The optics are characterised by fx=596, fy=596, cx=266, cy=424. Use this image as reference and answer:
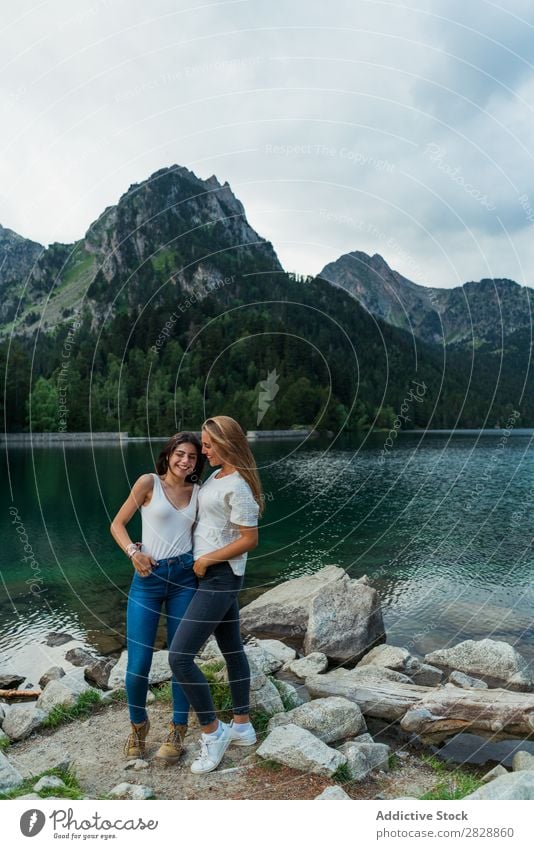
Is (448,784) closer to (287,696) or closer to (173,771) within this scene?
(287,696)

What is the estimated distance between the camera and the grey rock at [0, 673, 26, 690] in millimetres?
10019

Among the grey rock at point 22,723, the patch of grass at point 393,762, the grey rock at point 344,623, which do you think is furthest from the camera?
the grey rock at point 344,623

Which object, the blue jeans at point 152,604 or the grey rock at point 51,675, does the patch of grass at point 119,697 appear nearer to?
the blue jeans at point 152,604

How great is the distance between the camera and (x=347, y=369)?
2298 inches

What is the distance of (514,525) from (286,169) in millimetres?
19399

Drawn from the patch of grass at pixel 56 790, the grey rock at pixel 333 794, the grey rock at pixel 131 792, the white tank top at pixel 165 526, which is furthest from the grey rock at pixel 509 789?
the patch of grass at pixel 56 790

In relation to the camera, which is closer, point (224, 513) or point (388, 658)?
point (224, 513)

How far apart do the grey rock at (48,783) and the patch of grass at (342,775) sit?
Result: 2093 millimetres

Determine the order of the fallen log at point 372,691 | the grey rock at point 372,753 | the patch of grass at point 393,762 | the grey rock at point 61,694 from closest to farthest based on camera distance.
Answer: the grey rock at point 372,753 < the patch of grass at point 393,762 < the grey rock at point 61,694 < the fallen log at point 372,691

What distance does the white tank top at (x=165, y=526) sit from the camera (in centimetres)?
462

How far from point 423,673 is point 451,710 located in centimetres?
261

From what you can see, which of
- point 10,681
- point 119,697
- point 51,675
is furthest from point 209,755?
point 10,681
